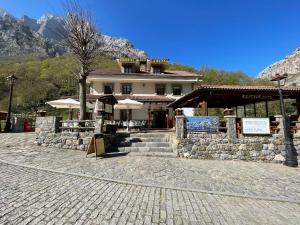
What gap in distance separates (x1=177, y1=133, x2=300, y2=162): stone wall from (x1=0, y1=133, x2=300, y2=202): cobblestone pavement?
0.65m

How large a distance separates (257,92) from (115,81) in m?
15.9

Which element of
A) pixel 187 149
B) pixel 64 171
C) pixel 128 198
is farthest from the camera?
pixel 187 149

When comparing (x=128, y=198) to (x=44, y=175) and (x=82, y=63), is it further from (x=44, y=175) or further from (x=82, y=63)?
(x=82, y=63)

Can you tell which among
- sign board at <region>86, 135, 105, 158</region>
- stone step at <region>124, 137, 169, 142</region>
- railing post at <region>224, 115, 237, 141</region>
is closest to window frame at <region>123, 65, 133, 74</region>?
stone step at <region>124, 137, 169, 142</region>

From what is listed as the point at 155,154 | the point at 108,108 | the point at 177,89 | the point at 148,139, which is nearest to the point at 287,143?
the point at 155,154

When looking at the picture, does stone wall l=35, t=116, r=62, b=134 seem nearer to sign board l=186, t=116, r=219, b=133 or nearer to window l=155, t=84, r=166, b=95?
sign board l=186, t=116, r=219, b=133

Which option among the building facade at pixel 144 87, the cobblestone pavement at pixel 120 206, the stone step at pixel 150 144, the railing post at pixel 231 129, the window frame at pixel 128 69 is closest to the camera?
the cobblestone pavement at pixel 120 206

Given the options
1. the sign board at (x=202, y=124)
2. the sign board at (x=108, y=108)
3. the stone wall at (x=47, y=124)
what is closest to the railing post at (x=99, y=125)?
the sign board at (x=108, y=108)

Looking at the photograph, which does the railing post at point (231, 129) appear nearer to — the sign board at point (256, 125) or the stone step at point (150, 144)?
the sign board at point (256, 125)

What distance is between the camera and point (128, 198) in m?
4.87

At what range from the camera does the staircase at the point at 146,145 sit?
34.5ft

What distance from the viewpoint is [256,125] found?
10.5m

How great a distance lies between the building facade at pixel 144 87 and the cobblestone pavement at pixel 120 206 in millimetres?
17695

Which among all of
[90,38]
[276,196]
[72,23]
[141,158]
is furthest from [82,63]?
[276,196]
